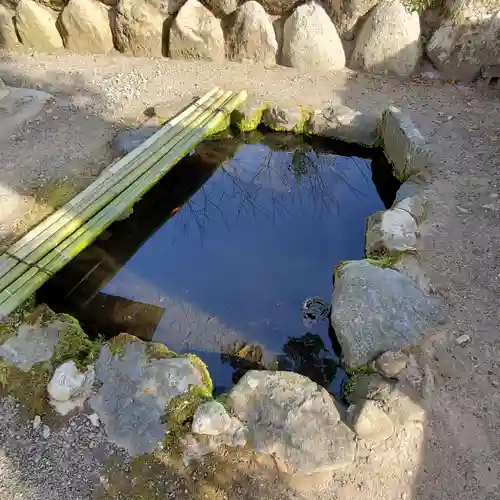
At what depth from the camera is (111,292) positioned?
5543 millimetres

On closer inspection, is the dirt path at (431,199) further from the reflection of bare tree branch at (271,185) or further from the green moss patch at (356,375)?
the reflection of bare tree branch at (271,185)

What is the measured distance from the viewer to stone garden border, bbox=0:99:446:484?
3.77m

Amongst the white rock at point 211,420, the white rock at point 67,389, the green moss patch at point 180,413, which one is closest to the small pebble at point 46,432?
the white rock at point 67,389

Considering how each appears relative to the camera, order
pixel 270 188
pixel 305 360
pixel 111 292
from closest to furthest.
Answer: pixel 305 360, pixel 111 292, pixel 270 188

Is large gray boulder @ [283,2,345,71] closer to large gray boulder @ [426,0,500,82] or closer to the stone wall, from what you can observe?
the stone wall

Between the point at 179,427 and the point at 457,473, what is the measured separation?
2055 millimetres

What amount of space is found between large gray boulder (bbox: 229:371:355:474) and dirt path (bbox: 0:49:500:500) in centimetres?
18

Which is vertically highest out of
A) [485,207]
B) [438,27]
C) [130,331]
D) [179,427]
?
[438,27]

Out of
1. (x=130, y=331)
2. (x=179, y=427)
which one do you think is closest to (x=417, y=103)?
(x=130, y=331)

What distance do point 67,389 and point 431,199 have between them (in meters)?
4.44

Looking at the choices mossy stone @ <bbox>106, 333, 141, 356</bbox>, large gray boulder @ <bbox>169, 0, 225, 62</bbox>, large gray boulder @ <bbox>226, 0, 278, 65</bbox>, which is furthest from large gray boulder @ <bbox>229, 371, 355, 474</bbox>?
large gray boulder @ <bbox>169, 0, 225, 62</bbox>

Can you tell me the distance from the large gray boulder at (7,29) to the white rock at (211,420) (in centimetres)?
881

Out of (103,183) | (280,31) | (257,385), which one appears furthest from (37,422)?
(280,31)

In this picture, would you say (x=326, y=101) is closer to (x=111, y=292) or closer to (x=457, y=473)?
(x=111, y=292)
